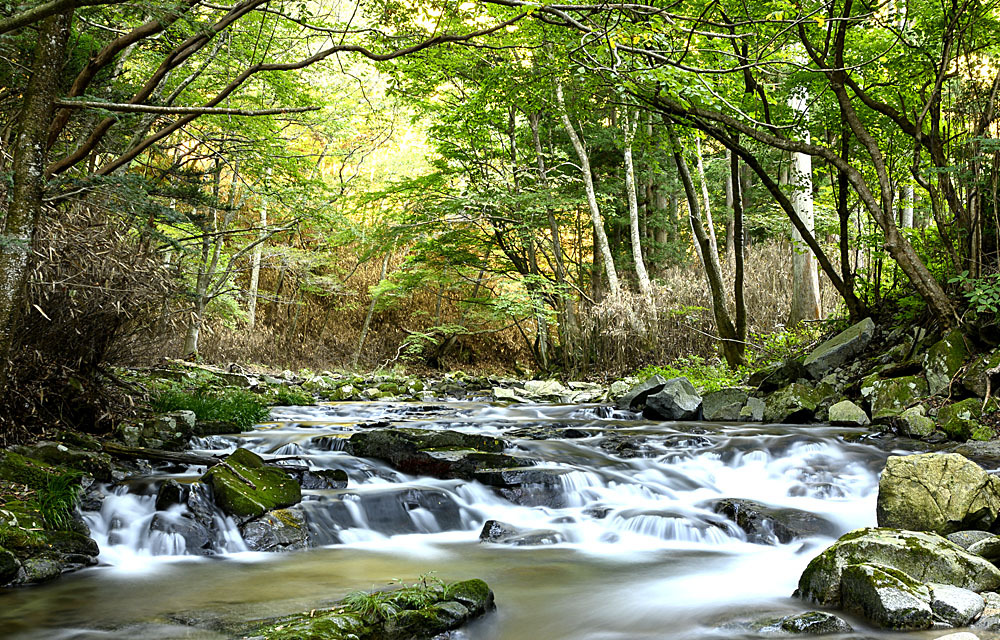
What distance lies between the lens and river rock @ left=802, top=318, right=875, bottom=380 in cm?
930

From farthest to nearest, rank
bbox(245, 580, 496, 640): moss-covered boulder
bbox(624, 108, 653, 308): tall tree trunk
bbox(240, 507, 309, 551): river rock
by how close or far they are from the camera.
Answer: bbox(624, 108, 653, 308): tall tree trunk → bbox(240, 507, 309, 551): river rock → bbox(245, 580, 496, 640): moss-covered boulder

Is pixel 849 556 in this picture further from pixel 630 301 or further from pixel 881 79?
pixel 630 301

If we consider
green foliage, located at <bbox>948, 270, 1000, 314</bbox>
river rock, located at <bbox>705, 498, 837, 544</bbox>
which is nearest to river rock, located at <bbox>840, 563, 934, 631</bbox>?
river rock, located at <bbox>705, 498, 837, 544</bbox>

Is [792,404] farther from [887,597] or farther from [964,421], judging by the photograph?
[887,597]

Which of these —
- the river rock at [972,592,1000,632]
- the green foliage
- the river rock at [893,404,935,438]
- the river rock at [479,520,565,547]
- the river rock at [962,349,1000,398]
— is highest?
the green foliage

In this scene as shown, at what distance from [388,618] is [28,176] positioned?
2.90 meters

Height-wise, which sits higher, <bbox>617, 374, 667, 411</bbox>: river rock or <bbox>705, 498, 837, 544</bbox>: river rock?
<bbox>617, 374, 667, 411</bbox>: river rock

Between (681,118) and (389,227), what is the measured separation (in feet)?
27.4

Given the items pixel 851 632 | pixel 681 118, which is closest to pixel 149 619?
pixel 851 632

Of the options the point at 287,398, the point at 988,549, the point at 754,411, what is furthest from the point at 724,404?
the point at 287,398

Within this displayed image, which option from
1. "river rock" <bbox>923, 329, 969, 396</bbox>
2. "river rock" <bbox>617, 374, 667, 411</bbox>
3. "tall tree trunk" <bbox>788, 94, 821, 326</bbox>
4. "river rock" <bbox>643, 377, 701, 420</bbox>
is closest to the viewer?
"river rock" <bbox>923, 329, 969, 396</bbox>

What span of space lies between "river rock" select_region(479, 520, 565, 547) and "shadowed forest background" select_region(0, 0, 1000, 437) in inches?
125

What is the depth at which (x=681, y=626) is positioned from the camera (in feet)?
12.4

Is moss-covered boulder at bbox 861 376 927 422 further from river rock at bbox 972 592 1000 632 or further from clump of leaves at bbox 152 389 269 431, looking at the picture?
clump of leaves at bbox 152 389 269 431
